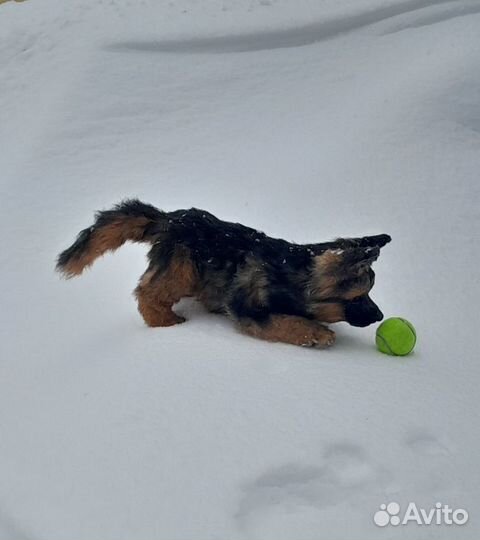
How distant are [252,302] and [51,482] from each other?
1702mm

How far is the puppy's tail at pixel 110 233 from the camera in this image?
16.2ft

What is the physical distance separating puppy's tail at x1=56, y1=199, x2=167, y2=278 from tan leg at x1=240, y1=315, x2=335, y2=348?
2.72ft

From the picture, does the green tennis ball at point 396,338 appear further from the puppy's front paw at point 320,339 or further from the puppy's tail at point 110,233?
the puppy's tail at point 110,233

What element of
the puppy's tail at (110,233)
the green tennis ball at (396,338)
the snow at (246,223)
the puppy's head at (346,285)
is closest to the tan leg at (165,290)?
the snow at (246,223)

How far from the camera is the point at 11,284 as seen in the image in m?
5.80

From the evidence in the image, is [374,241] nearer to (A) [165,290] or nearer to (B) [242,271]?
(B) [242,271]

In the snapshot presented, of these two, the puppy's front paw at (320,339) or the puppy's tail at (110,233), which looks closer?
the puppy's front paw at (320,339)

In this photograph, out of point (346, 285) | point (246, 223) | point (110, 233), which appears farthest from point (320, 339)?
point (246, 223)

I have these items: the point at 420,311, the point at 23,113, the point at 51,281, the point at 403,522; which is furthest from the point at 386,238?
the point at 23,113

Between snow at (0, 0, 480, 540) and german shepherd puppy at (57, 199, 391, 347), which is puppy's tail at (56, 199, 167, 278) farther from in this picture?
snow at (0, 0, 480, 540)

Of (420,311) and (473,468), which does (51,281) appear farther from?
(473,468)

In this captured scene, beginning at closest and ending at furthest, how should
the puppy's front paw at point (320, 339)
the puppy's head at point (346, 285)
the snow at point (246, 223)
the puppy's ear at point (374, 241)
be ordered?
the snow at point (246, 223)
the puppy's front paw at point (320, 339)
the puppy's head at point (346, 285)
the puppy's ear at point (374, 241)

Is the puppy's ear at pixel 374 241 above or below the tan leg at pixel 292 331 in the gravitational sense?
above

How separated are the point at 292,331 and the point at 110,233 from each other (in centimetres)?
122
